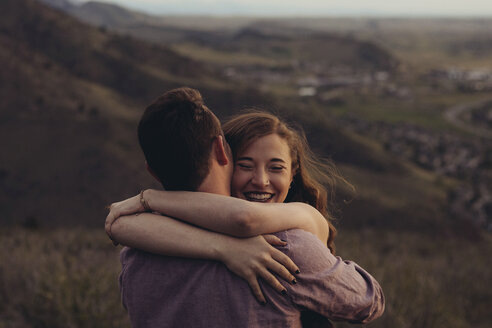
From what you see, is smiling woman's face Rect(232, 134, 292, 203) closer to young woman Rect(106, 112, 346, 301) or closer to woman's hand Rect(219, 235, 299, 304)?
young woman Rect(106, 112, 346, 301)

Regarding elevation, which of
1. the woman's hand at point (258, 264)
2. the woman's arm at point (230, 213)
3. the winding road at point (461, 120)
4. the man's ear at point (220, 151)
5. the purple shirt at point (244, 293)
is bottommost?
the winding road at point (461, 120)

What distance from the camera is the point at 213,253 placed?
5.21ft

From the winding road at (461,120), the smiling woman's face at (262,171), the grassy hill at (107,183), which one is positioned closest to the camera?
the smiling woman's face at (262,171)

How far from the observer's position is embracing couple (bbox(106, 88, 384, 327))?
5.16 ft

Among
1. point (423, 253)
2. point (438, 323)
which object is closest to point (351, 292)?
point (438, 323)

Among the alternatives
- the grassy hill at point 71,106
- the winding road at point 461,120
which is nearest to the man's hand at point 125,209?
the grassy hill at point 71,106

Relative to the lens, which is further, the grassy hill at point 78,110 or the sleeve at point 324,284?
the grassy hill at point 78,110

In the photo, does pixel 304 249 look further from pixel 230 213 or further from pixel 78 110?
pixel 78 110

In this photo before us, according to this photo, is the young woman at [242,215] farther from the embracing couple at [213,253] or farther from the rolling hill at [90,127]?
the rolling hill at [90,127]

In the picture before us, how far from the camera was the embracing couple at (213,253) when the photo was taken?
157cm

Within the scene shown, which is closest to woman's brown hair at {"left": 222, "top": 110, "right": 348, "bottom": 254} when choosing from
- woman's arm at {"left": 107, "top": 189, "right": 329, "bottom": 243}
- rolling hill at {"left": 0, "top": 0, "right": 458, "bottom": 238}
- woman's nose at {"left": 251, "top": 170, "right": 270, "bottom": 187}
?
woman's nose at {"left": 251, "top": 170, "right": 270, "bottom": 187}

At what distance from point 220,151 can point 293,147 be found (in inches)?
22.8

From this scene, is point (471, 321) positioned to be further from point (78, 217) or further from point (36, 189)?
point (36, 189)

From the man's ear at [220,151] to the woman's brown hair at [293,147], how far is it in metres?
0.29
